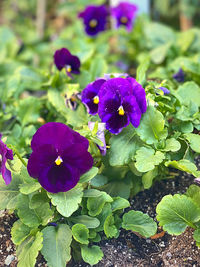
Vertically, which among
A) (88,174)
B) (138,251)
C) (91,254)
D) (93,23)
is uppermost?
(88,174)

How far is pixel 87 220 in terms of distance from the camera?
1727mm

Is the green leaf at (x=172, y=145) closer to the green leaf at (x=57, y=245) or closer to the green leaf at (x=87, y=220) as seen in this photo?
the green leaf at (x=87, y=220)

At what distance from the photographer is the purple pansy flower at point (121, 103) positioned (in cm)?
179

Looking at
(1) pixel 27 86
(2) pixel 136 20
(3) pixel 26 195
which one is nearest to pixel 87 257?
(3) pixel 26 195

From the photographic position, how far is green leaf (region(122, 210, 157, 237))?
1731 mm

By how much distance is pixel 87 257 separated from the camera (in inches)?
64.6

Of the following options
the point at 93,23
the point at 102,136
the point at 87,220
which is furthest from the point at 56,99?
the point at 93,23

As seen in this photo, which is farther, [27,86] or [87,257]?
[27,86]

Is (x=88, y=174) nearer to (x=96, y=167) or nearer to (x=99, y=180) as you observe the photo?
(x=96, y=167)

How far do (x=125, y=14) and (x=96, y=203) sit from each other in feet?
6.48

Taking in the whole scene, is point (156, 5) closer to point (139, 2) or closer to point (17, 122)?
point (139, 2)

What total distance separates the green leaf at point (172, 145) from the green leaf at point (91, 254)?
50 cm

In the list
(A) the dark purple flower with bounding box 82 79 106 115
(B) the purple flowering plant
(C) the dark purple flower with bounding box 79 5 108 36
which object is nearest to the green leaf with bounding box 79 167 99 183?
(B) the purple flowering plant

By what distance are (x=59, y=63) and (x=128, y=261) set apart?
1.17m
